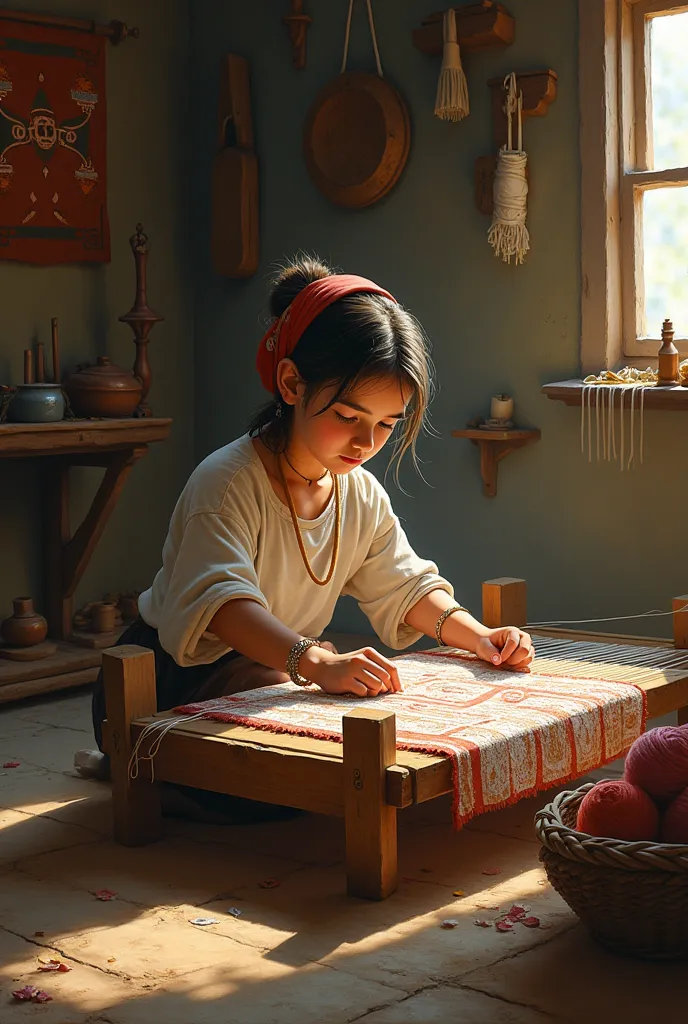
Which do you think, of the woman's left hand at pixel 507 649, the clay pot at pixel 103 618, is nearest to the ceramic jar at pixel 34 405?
the clay pot at pixel 103 618

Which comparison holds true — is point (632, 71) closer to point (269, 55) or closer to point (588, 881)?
point (269, 55)

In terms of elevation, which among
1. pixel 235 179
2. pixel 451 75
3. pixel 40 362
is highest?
pixel 451 75

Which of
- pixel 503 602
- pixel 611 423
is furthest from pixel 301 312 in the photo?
pixel 611 423

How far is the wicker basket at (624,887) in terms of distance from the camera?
1855 millimetres

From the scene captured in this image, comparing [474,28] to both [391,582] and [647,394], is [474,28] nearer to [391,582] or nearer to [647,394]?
[647,394]

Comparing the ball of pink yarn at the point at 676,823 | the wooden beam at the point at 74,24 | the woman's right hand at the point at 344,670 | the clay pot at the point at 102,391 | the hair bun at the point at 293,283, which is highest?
the wooden beam at the point at 74,24

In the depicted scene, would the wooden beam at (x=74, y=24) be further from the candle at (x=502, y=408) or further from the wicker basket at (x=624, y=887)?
the wicker basket at (x=624, y=887)

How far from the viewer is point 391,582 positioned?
300 cm

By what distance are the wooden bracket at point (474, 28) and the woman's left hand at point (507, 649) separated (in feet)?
6.95

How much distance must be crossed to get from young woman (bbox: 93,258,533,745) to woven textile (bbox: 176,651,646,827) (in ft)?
0.26

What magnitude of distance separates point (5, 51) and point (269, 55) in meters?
0.99

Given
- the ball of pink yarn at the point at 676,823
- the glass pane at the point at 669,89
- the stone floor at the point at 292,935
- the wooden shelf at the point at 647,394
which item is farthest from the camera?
the glass pane at the point at 669,89

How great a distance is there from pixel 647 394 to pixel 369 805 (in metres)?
1.85

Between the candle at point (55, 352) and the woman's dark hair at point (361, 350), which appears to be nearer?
the woman's dark hair at point (361, 350)
